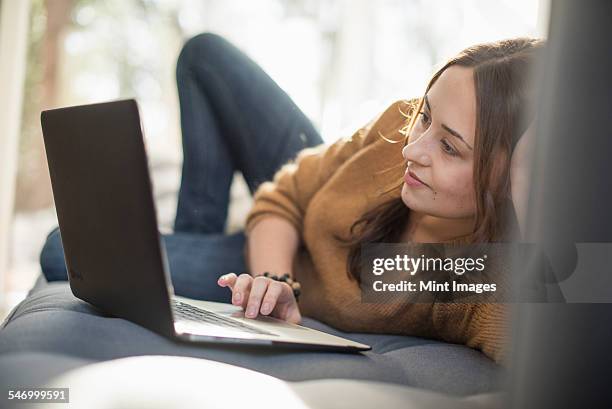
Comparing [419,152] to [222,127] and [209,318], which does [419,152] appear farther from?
[222,127]

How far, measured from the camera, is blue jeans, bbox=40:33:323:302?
1.34 metres

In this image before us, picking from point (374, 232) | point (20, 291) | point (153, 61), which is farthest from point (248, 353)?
point (153, 61)

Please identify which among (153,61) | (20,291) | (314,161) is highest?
(153,61)

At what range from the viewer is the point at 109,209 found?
0.61m

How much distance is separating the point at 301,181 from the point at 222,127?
0.98ft

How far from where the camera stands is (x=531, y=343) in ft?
1.52

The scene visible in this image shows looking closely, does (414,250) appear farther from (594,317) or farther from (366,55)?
(366,55)

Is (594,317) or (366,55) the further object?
(366,55)

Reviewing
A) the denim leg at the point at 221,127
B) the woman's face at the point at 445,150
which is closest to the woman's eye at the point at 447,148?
the woman's face at the point at 445,150

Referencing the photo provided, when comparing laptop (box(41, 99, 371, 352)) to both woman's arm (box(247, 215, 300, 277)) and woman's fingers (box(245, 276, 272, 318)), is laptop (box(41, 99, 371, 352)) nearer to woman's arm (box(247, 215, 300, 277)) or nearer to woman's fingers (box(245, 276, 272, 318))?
woman's fingers (box(245, 276, 272, 318))

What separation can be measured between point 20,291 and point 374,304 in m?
1.61

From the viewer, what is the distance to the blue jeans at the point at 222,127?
134 cm

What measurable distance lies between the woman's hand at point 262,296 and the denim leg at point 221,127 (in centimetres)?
53

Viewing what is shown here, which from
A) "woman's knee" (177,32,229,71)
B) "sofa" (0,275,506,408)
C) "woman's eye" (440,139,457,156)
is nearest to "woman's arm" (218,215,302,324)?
"sofa" (0,275,506,408)
